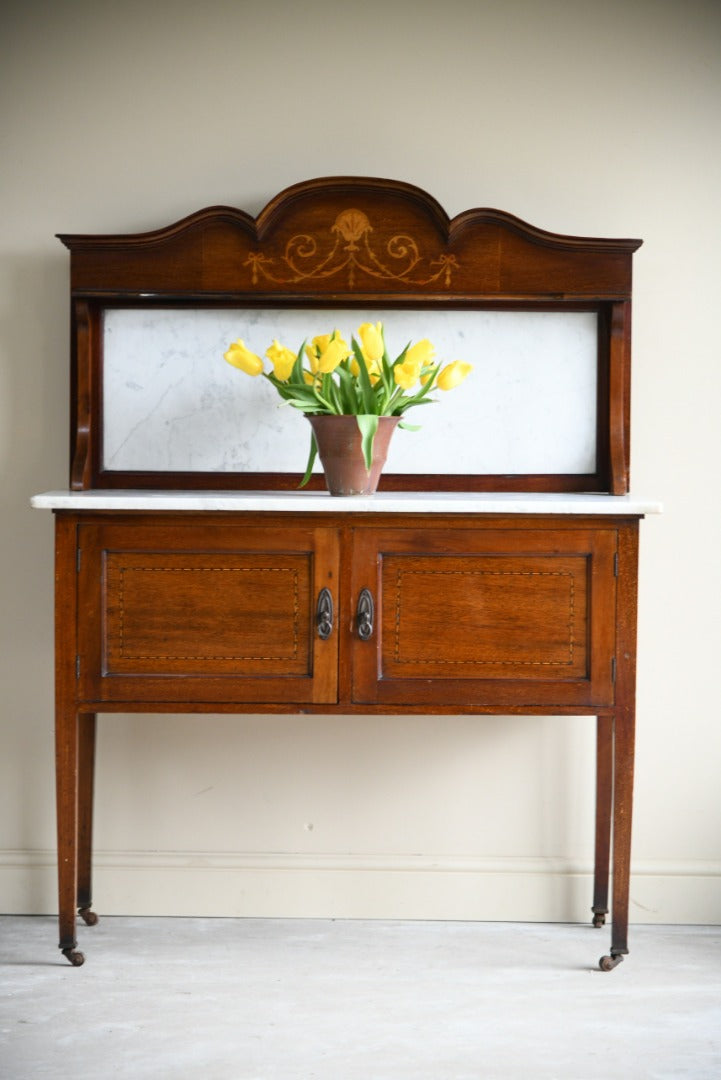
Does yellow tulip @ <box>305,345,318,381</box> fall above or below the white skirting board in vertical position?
above

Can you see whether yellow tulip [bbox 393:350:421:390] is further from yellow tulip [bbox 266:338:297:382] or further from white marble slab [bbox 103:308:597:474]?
white marble slab [bbox 103:308:597:474]

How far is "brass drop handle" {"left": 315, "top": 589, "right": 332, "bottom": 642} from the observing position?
93.5 inches

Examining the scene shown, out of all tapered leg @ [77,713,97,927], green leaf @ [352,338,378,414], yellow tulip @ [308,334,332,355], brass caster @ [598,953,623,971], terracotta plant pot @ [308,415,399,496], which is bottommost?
brass caster @ [598,953,623,971]

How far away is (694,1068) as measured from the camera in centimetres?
207

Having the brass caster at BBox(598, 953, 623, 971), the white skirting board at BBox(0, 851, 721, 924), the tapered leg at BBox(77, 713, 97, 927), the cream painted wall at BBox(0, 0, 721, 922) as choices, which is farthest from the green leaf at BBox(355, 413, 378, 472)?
the brass caster at BBox(598, 953, 623, 971)

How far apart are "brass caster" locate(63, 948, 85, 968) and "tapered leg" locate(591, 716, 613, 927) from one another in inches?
49.1

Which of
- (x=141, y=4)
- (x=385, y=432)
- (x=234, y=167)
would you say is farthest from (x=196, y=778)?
(x=141, y=4)

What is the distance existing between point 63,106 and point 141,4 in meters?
0.32

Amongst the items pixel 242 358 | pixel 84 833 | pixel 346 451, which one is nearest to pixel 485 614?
pixel 346 451

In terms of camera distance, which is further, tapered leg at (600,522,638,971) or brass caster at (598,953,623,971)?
brass caster at (598,953,623,971)

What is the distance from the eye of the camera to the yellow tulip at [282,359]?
2.53 metres

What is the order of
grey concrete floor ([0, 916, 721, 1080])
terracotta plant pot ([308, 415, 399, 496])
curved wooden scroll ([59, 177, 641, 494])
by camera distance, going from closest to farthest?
grey concrete floor ([0, 916, 721, 1080])
terracotta plant pot ([308, 415, 399, 496])
curved wooden scroll ([59, 177, 641, 494])

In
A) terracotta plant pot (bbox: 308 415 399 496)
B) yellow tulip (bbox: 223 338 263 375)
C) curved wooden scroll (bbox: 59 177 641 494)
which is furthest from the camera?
curved wooden scroll (bbox: 59 177 641 494)

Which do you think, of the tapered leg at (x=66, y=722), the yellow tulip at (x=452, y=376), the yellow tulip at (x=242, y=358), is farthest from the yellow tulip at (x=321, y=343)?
the tapered leg at (x=66, y=722)
